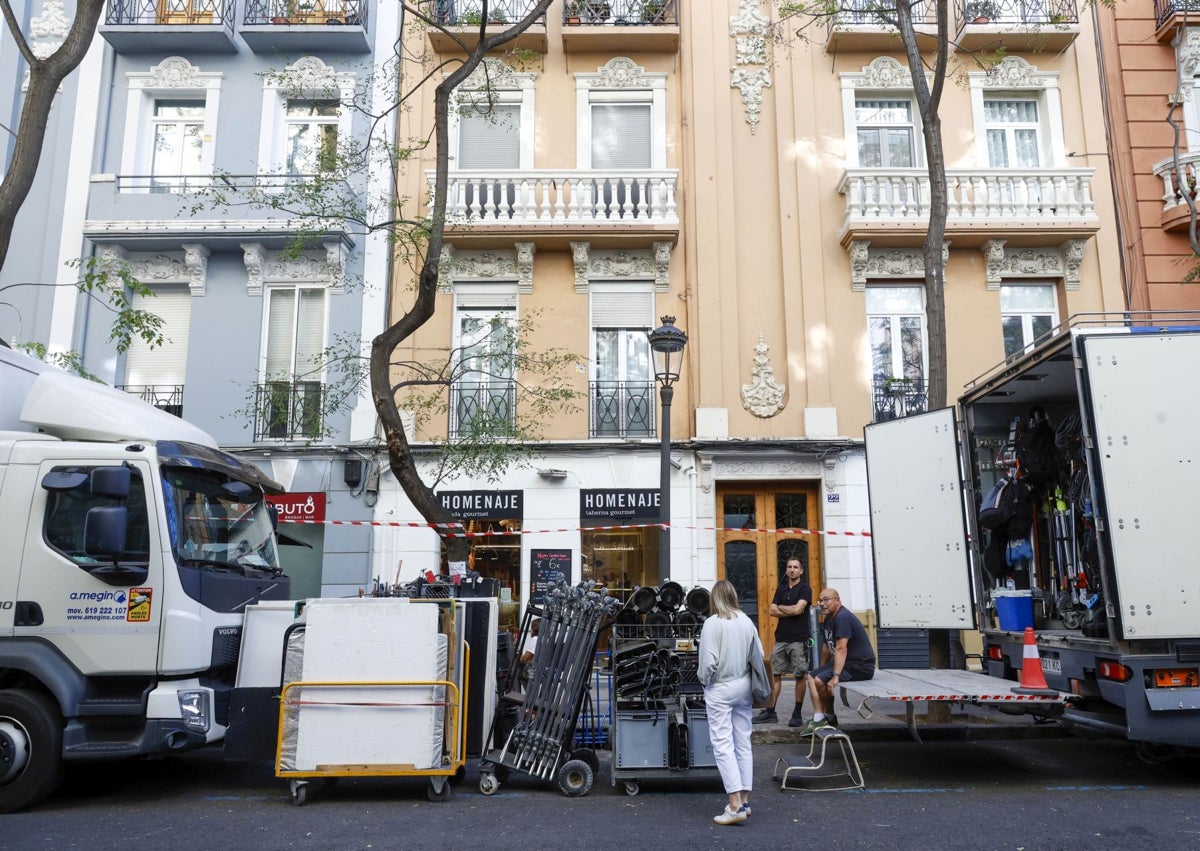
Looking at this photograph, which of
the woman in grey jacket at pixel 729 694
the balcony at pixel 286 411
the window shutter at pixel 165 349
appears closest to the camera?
the woman in grey jacket at pixel 729 694

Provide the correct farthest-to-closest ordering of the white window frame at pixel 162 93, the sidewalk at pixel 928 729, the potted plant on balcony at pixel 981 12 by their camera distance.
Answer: the white window frame at pixel 162 93
the potted plant on balcony at pixel 981 12
the sidewalk at pixel 928 729

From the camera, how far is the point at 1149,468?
6.87m

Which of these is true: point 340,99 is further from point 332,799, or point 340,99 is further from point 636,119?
point 332,799

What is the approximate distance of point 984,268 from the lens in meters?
16.0

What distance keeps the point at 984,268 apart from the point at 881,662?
7.19m

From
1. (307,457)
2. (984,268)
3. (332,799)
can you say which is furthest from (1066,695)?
(307,457)

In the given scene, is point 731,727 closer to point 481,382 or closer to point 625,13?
point 481,382

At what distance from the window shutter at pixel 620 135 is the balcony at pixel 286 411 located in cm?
657

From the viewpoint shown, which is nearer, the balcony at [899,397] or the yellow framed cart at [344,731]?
the yellow framed cart at [344,731]

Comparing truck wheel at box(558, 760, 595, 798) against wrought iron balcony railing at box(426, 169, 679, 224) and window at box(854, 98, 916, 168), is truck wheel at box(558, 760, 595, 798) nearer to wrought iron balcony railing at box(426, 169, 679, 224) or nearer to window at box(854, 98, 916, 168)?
wrought iron balcony railing at box(426, 169, 679, 224)

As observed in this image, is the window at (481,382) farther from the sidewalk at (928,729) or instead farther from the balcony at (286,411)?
the sidewalk at (928,729)

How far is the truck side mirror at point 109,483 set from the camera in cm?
656

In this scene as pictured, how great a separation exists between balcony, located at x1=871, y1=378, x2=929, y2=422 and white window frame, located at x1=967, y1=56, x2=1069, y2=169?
15.4ft

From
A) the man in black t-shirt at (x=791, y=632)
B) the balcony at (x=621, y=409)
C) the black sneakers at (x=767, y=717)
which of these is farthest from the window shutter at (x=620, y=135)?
the black sneakers at (x=767, y=717)
